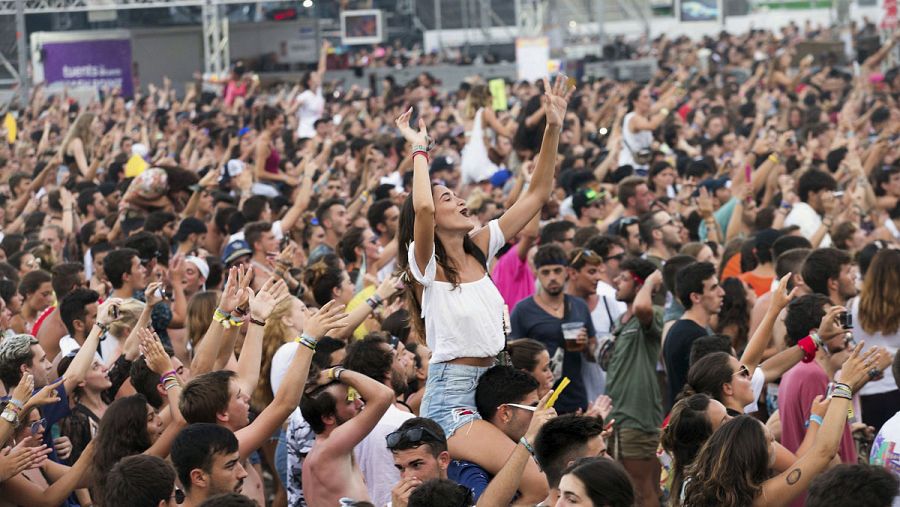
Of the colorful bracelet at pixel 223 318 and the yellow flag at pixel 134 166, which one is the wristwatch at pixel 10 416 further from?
the yellow flag at pixel 134 166

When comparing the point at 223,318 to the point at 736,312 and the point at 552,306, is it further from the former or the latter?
the point at 736,312

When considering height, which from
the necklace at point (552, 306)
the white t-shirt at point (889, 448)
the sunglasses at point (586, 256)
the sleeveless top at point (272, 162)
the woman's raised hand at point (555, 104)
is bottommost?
the white t-shirt at point (889, 448)

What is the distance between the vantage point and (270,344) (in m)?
6.76

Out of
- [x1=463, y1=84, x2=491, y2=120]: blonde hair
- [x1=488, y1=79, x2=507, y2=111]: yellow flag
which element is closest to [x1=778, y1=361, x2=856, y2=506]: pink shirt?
[x1=463, y1=84, x2=491, y2=120]: blonde hair

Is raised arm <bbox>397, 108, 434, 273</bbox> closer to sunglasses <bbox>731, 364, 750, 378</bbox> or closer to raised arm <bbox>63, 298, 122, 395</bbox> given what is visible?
sunglasses <bbox>731, 364, 750, 378</bbox>

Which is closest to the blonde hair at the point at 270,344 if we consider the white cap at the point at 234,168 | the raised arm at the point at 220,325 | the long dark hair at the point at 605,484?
the raised arm at the point at 220,325

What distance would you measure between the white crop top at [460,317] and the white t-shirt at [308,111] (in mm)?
14278

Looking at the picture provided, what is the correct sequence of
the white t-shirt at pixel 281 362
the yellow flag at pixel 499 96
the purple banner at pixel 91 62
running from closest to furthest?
the white t-shirt at pixel 281 362 < the yellow flag at pixel 499 96 < the purple banner at pixel 91 62

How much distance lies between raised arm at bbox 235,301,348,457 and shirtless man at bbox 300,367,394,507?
0.71 ft

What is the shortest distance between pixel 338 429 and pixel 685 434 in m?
1.32

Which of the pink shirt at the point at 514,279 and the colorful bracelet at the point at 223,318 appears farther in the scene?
the pink shirt at the point at 514,279

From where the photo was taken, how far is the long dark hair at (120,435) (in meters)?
5.14

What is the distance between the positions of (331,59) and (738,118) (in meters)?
13.7

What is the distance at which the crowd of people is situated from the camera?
4656 mm
